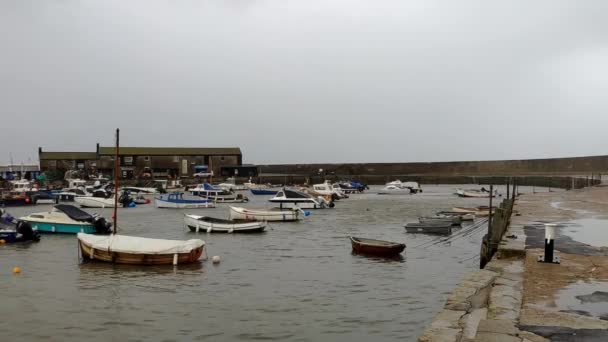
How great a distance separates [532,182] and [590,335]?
292ft

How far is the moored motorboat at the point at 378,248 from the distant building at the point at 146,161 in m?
74.6

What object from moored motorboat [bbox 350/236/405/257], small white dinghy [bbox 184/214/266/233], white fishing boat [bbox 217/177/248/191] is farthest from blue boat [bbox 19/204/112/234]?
white fishing boat [bbox 217/177/248/191]

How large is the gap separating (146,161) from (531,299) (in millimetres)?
91657

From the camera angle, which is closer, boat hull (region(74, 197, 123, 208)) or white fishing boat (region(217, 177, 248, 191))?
boat hull (region(74, 197, 123, 208))

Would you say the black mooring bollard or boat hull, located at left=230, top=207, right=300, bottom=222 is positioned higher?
the black mooring bollard

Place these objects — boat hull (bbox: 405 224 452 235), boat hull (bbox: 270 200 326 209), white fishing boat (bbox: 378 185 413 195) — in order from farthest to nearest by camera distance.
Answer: white fishing boat (bbox: 378 185 413 195)
boat hull (bbox: 270 200 326 209)
boat hull (bbox: 405 224 452 235)

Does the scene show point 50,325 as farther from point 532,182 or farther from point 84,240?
point 532,182

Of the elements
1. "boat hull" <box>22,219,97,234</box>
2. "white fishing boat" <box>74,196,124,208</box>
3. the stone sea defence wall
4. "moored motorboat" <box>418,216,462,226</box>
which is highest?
the stone sea defence wall

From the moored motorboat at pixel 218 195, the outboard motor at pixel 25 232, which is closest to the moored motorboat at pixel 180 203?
the moored motorboat at pixel 218 195

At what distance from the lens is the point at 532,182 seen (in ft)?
296

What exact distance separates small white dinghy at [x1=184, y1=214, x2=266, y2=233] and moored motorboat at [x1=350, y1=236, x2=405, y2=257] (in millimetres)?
9428

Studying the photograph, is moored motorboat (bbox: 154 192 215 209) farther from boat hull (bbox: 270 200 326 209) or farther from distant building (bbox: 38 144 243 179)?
distant building (bbox: 38 144 243 179)

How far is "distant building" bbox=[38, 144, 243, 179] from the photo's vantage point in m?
93.8

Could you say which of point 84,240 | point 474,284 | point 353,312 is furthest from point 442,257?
point 84,240
